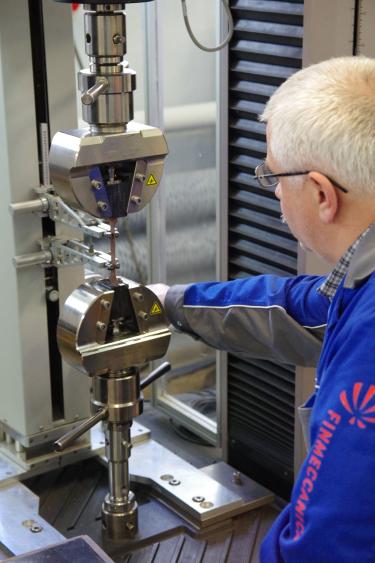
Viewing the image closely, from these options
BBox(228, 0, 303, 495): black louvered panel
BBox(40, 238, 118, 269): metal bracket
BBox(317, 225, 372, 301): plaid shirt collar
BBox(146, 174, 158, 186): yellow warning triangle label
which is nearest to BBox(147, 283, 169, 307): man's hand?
BBox(40, 238, 118, 269): metal bracket

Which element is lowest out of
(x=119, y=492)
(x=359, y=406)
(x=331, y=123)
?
(x=119, y=492)

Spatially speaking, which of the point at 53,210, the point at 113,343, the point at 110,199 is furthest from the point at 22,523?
the point at 110,199

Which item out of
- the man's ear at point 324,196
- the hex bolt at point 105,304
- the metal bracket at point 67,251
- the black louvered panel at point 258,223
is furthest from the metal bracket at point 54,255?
the man's ear at point 324,196

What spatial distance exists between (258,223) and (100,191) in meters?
0.67

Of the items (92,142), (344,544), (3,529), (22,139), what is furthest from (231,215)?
(344,544)

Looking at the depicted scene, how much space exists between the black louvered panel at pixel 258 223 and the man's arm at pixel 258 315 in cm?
34

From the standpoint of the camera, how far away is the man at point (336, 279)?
4.16 ft

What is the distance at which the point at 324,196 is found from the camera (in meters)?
1.42

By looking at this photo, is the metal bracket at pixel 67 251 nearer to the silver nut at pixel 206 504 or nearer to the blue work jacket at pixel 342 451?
the silver nut at pixel 206 504

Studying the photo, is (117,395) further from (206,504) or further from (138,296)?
(206,504)

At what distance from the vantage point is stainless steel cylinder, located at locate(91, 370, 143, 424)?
206cm

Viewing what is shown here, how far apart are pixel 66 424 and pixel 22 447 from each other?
0.14 meters

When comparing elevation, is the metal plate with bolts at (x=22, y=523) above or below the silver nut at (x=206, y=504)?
above

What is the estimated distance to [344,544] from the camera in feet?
4.18
